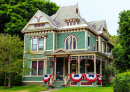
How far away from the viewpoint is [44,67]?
26484mm

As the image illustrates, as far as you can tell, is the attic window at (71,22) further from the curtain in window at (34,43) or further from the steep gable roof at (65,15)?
the curtain in window at (34,43)

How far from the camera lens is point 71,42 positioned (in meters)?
26.1

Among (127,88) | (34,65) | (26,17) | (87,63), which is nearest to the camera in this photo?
(127,88)

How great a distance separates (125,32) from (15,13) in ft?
60.5

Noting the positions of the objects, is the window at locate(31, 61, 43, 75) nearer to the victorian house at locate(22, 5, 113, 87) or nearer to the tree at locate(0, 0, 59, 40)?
the victorian house at locate(22, 5, 113, 87)

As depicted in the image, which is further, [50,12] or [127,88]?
[50,12]

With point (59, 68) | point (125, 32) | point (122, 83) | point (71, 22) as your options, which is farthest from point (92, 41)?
point (122, 83)

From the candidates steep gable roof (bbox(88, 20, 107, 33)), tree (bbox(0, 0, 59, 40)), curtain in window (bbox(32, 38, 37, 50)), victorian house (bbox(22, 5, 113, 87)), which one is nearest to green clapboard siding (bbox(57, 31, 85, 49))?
victorian house (bbox(22, 5, 113, 87))

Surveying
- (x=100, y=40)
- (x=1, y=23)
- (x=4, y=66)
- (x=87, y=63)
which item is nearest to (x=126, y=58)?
(x=100, y=40)

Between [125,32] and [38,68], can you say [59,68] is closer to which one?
[38,68]

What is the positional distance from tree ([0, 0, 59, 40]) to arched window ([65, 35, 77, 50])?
34.4 feet

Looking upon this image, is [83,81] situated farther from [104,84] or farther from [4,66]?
[4,66]

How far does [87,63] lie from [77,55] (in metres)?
2.53

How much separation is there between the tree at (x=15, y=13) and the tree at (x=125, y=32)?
15.8 meters
